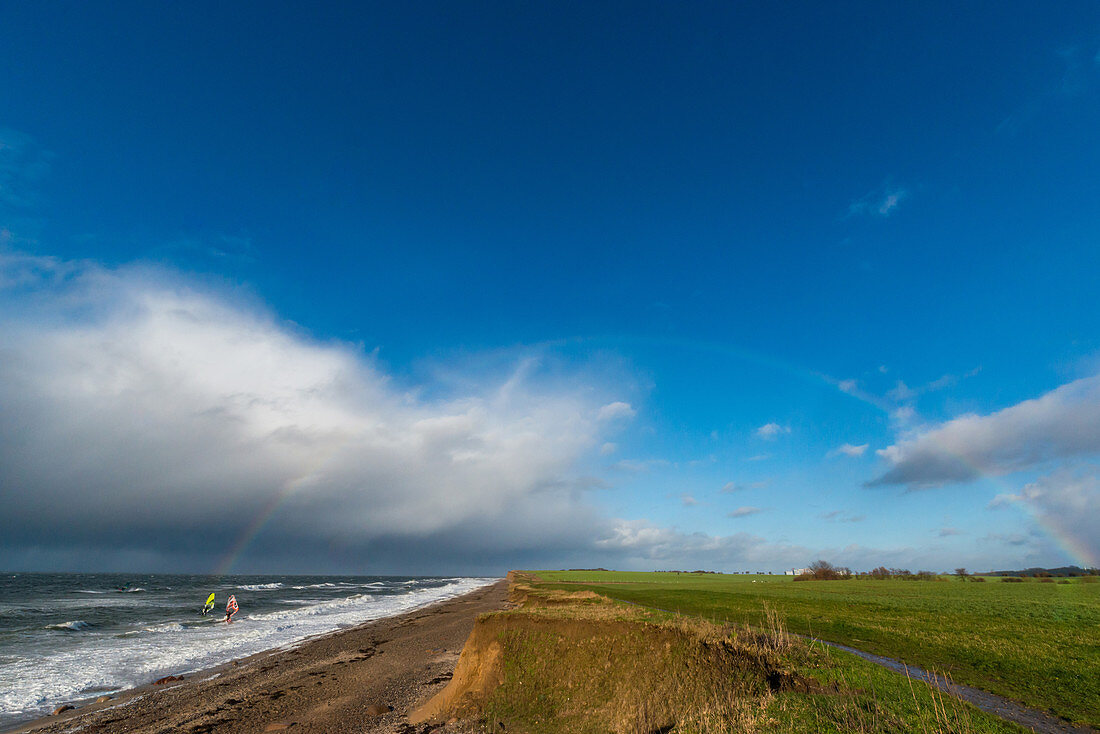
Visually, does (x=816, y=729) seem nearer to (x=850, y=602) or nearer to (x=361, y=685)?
(x=361, y=685)

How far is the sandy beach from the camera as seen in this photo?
1700 centimetres

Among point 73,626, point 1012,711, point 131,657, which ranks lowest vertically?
point 131,657

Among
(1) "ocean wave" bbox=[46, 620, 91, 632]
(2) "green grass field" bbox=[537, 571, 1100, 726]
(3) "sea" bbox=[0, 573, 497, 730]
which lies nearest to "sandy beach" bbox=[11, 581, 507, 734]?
(3) "sea" bbox=[0, 573, 497, 730]

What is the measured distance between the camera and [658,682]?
14.8 metres

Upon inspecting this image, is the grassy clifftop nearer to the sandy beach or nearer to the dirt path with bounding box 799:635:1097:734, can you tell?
the dirt path with bounding box 799:635:1097:734

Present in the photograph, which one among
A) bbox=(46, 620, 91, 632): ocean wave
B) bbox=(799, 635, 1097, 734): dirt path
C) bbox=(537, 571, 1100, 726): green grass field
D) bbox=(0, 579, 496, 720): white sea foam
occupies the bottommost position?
bbox=(0, 579, 496, 720): white sea foam

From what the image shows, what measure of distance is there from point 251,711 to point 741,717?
714 inches

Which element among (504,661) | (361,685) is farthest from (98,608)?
(504,661)

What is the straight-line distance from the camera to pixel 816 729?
10.4 m

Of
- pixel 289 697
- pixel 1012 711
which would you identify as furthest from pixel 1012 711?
pixel 289 697

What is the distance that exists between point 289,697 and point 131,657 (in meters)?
18.7

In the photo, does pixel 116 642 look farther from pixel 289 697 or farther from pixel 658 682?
pixel 658 682

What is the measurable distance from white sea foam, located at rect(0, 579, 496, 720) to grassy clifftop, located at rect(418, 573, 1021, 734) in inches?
731

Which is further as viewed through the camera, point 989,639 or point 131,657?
point 131,657
